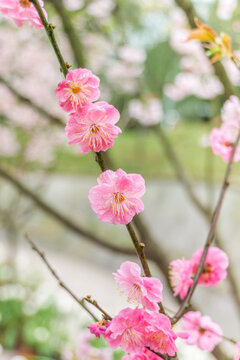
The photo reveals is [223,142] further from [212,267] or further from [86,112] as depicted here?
[86,112]

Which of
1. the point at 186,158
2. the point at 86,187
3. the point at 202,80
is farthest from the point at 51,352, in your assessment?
the point at 186,158

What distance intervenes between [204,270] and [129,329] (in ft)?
0.71

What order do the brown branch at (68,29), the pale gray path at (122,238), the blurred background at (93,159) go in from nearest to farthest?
the brown branch at (68,29) < the blurred background at (93,159) < the pale gray path at (122,238)

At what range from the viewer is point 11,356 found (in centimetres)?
254

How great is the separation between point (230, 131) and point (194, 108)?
7982 mm

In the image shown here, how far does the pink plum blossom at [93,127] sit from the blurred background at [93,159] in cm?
65

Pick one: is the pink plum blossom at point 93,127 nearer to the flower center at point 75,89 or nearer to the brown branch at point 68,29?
the flower center at point 75,89

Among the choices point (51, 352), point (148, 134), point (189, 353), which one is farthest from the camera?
point (148, 134)

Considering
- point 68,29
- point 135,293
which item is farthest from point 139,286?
point 68,29

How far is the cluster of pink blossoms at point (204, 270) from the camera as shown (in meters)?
0.55

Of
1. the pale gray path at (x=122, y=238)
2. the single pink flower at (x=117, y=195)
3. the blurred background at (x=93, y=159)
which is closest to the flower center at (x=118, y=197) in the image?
the single pink flower at (x=117, y=195)

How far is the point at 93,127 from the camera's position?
Answer: 1.33ft

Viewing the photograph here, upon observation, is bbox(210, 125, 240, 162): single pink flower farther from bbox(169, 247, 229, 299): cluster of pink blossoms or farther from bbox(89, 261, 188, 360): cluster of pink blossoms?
bbox(89, 261, 188, 360): cluster of pink blossoms

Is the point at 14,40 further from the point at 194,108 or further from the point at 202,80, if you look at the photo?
the point at 194,108
